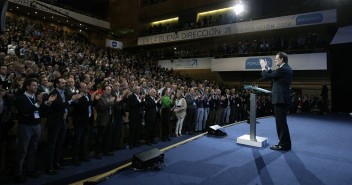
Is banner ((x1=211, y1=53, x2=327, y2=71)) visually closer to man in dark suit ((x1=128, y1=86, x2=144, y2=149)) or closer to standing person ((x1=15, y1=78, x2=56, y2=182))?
man in dark suit ((x1=128, y1=86, x2=144, y2=149))

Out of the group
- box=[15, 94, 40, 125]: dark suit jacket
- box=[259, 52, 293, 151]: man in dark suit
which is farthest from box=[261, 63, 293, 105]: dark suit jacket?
box=[15, 94, 40, 125]: dark suit jacket

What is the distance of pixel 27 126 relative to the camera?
10.9 feet

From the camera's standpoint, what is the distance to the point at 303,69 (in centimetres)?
1227

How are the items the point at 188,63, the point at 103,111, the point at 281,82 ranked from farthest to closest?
1. the point at 188,63
2. the point at 103,111
3. the point at 281,82

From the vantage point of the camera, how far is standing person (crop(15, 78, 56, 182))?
330cm

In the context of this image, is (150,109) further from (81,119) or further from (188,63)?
(188,63)

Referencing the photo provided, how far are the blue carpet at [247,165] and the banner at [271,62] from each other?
9.31 meters

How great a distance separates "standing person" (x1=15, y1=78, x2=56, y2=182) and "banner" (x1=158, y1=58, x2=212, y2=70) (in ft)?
44.9

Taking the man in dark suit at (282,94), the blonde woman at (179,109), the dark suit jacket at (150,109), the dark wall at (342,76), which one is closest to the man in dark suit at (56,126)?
the dark suit jacket at (150,109)

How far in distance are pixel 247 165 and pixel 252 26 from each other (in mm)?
13631

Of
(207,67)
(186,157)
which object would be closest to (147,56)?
(207,67)

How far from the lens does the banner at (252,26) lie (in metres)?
12.3

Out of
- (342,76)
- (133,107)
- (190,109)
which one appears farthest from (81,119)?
(342,76)

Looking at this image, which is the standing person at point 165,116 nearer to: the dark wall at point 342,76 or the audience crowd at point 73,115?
the audience crowd at point 73,115
